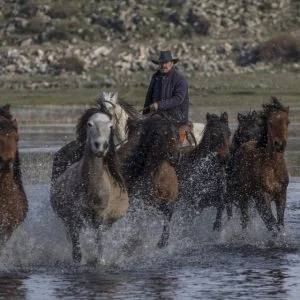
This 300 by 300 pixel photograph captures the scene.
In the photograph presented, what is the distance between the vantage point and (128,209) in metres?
13.8

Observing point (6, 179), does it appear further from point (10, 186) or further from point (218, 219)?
point (218, 219)

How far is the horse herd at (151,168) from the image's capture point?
12289mm

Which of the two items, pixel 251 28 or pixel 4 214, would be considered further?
pixel 251 28

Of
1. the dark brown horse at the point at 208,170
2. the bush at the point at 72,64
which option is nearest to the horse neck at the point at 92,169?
the dark brown horse at the point at 208,170

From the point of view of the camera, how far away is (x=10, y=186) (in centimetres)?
1232

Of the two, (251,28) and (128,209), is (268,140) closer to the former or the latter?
(128,209)

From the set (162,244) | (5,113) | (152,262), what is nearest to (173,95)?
(162,244)

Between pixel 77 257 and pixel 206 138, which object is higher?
pixel 206 138

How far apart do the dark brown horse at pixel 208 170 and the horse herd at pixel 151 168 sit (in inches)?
0.5

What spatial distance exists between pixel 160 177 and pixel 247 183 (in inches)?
49.2

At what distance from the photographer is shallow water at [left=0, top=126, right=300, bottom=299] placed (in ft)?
36.9

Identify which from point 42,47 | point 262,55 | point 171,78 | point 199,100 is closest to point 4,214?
point 171,78

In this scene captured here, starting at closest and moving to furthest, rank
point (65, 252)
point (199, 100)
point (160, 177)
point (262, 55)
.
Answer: point (65, 252) < point (160, 177) < point (199, 100) < point (262, 55)

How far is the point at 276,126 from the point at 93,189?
282cm
